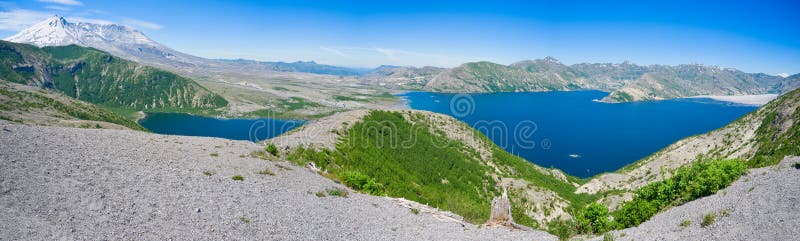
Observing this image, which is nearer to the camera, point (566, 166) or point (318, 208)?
point (318, 208)

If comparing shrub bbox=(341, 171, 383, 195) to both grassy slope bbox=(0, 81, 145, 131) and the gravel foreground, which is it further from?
grassy slope bbox=(0, 81, 145, 131)

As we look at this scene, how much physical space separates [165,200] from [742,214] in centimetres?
2798

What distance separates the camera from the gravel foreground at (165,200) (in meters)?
14.9

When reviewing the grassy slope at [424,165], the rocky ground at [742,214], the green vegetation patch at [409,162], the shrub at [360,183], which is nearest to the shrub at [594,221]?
the rocky ground at [742,214]

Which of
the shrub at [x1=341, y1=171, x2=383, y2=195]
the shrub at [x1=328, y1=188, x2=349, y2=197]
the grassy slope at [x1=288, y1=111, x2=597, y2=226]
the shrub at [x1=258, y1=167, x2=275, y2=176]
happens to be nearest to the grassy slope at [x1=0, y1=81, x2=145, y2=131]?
the grassy slope at [x1=288, y1=111, x2=597, y2=226]

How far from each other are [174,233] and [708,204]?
89.0 feet

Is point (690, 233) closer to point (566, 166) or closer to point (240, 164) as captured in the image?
point (240, 164)

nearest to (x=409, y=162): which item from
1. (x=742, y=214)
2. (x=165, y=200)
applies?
(x=165, y=200)

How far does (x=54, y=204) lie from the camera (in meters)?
15.4

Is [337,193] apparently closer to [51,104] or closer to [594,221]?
[594,221]

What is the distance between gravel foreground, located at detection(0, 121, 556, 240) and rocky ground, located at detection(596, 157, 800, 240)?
602 centimetres

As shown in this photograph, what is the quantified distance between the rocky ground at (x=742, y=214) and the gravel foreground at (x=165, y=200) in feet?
19.8

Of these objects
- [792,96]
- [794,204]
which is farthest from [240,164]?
[792,96]

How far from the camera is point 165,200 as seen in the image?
18.3 m
